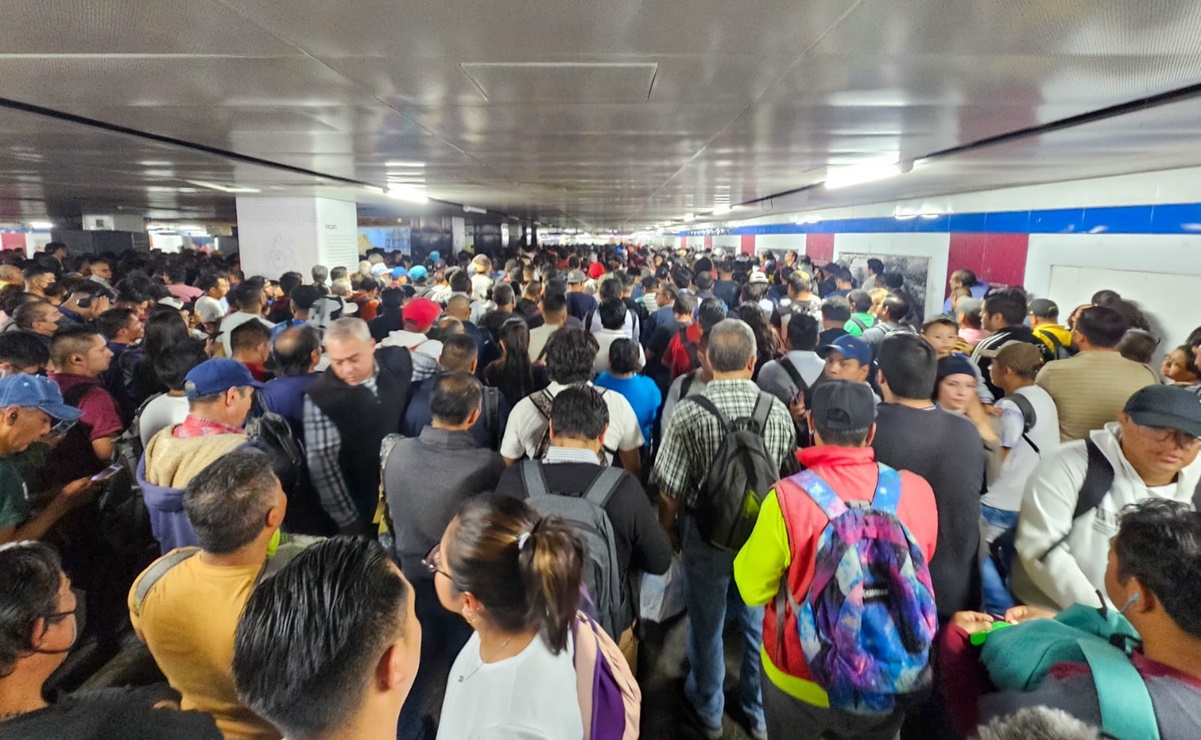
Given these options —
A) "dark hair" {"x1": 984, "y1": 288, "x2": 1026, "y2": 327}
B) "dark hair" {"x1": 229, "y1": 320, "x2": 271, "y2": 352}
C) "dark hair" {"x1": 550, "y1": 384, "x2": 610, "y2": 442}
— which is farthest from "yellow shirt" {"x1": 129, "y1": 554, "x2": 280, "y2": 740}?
"dark hair" {"x1": 984, "y1": 288, "x2": 1026, "y2": 327}

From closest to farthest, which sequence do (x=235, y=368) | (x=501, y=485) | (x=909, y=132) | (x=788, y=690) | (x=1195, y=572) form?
(x=1195, y=572), (x=788, y=690), (x=501, y=485), (x=235, y=368), (x=909, y=132)

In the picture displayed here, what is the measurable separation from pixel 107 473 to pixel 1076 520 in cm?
441

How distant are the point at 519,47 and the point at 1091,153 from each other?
5.55 m

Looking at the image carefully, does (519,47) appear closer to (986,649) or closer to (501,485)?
(501,485)

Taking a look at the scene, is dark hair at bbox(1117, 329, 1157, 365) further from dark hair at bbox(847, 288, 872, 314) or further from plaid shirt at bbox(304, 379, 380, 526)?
plaid shirt at bbox(304, 379, 380, 526)

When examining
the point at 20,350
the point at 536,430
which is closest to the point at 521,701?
the point at 536,430

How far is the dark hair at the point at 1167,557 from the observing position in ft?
4.52

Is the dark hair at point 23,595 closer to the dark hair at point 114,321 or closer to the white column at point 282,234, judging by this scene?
the dark hair at point 114,321

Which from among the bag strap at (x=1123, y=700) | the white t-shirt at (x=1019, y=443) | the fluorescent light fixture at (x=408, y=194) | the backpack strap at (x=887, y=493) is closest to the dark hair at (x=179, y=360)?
the backpack strap at (x=887, y=493)

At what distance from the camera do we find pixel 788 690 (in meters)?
2.17

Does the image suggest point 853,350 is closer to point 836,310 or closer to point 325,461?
point 836,310

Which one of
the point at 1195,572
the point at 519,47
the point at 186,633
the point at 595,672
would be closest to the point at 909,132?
the point at 519,47

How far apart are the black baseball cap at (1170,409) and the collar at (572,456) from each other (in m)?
Result: 1.89

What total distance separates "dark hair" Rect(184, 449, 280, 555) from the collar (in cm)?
93
